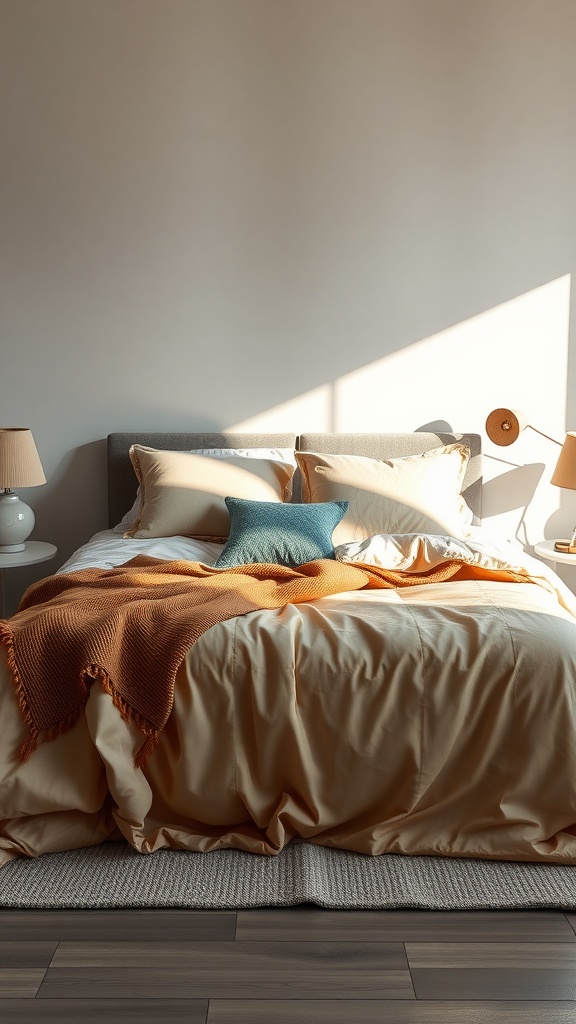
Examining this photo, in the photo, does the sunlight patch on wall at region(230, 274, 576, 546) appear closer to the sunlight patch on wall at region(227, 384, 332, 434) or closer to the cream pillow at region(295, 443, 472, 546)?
the sunlight patch on wall at region(227, 384, 332, 434)

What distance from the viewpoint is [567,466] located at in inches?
157

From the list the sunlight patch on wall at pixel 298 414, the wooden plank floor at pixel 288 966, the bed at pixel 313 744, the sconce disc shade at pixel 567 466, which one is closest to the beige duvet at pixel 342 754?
the bed at pixel 313 744

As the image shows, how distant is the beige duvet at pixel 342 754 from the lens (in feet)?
7.88

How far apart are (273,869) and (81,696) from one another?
688 millimetres

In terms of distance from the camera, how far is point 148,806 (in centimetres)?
243

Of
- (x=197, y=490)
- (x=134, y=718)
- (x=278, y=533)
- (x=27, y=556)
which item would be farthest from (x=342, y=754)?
(x=27, y=556)

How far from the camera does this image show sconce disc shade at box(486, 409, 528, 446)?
4.18 m

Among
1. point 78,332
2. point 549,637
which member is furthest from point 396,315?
point 549,637

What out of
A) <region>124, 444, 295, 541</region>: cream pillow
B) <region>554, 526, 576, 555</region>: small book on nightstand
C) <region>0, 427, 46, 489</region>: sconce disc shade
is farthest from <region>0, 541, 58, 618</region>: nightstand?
<region>554, 526, 576, 555</region>: small book on nightstand

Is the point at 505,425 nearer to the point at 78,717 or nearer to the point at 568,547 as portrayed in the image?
the point at 568,547

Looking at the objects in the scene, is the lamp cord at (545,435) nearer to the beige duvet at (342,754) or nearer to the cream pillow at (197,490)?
the cream pillow at (197,490)

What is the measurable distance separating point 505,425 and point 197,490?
150 cm

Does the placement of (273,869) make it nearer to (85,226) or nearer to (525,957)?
(525,957)

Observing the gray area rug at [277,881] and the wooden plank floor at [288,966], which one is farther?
the gray area rug at [277,881]
